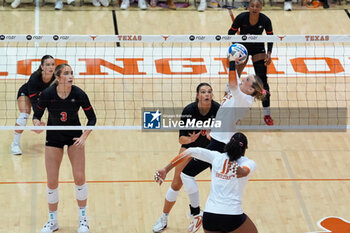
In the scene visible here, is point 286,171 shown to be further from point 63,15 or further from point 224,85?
point 63,15

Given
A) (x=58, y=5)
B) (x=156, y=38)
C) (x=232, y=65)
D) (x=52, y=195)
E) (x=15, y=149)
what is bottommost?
(x=52, y=195)

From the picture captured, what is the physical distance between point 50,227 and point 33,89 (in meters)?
2.63

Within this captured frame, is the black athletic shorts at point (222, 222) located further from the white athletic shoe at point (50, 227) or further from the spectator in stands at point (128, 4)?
the spectator in stands at point (128, 4)

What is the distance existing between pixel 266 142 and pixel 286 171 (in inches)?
45.6

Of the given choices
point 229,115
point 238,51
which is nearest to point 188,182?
point 229,115

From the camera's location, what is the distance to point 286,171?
1238cm

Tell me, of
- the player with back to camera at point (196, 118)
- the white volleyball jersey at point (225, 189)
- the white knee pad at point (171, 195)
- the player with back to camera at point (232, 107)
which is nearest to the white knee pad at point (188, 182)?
the player with back to camera at point (232, 107)

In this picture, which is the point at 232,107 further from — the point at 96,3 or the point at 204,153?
the point at 96,3

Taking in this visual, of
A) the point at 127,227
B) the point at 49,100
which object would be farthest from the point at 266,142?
the point at 49,100

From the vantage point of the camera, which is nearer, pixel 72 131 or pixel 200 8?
pixel 72 131

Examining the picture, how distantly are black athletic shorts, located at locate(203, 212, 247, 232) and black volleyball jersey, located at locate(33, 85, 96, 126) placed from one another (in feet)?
7.95

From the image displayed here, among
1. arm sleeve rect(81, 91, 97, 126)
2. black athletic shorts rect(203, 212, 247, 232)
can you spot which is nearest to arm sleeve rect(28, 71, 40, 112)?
arm sleeve rect(81, 91, 97, 126)

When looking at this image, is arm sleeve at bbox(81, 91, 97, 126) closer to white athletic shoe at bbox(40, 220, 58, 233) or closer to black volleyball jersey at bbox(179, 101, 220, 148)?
black volleyball jersey at bbox(179, 101, 220, 148)

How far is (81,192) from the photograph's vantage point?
34.0 ft
